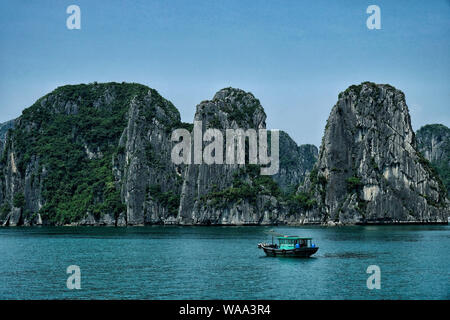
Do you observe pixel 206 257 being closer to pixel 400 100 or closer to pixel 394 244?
pixel 394 244

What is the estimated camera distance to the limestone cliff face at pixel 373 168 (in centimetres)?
16000

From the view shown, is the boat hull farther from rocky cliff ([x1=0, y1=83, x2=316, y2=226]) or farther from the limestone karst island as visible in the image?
rocky cliff ([x1=0, y1=83, x2=316, y2=226])

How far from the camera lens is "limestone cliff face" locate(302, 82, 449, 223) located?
160 m

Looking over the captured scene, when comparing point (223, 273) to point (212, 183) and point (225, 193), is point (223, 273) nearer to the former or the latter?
point (225, 193)

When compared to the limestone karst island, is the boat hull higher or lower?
lower

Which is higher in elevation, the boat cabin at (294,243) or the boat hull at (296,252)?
the boat cabin at (294,243)

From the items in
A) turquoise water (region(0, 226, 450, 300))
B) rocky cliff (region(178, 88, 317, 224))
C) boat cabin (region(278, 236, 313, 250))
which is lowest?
turquoise water (region(0, 226, 450, 300))

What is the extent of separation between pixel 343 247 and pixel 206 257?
20.3 m

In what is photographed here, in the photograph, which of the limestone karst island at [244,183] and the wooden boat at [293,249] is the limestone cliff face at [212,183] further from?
the wooden boat at [293,249]

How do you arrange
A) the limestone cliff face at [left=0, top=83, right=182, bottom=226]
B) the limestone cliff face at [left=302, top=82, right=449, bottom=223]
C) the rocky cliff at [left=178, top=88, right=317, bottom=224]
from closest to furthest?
the limestone cliff face at [left=302, top=82, right=449, bottom=223]
the rocky cliff at [left=178, top=88, right=317, bottom=224]
the limestone cliff face at [left=0, top=83, right=182, bottom=226]

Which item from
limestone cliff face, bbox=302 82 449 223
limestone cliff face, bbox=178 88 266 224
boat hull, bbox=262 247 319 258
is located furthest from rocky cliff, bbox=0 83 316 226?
boat hull, bbox=262 247 319 258

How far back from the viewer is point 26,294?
39656 millimetres

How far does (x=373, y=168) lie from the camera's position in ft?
536

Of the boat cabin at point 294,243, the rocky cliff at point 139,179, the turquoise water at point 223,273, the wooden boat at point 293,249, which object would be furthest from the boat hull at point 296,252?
the rocky cliff at point 139,179
